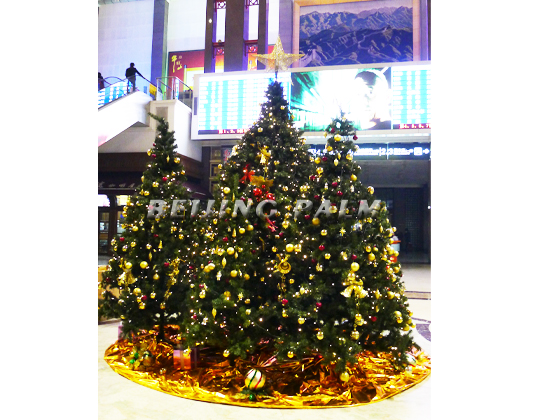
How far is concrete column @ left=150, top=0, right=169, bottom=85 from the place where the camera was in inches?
331

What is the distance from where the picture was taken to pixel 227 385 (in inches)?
99.3

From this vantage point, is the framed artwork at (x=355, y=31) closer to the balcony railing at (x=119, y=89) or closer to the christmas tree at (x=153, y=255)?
the balcony railing at (x=119, y=89)

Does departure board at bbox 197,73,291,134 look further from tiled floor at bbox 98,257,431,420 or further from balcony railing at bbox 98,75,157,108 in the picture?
tiled floor at bbox 98,257,431,420

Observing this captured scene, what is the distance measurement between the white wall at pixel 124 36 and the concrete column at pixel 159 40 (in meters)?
0.15

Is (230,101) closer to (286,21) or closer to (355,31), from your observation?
(286,21)

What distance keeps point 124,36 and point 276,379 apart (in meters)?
9.95

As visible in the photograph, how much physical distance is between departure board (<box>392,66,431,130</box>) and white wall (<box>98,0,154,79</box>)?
21.4 feet

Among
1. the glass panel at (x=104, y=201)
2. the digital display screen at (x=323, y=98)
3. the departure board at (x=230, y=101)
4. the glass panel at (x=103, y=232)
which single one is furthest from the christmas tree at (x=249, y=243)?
the glass panel at (x=103, y=232)

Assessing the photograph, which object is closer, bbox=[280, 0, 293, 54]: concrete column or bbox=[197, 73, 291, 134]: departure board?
bbox=[197, 73, 291, 134]: departure board

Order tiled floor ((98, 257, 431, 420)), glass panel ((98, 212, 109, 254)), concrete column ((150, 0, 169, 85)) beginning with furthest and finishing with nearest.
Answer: glass panel ((98, 212, 109, 254)), concrete column ((150, 0, 169, 85)), tiled floor ((98, 257, 431, 420))

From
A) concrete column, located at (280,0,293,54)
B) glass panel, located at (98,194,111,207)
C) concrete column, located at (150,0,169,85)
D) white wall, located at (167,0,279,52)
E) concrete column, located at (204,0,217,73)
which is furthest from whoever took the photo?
glass panel, located at (98,194,111,207)

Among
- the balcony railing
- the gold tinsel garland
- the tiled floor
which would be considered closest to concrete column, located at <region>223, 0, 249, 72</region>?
the balcony railing
